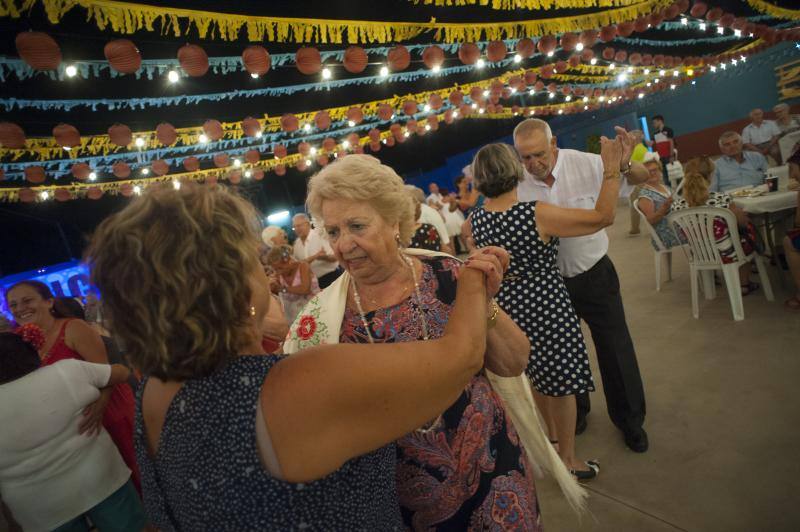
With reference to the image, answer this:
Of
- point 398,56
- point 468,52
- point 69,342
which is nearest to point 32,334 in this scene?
point 69,342

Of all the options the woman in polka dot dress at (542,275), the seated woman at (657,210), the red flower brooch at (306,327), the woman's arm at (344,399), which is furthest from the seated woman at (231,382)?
the seated woman at (657,210)

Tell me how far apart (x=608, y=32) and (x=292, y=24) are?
18.5 ft

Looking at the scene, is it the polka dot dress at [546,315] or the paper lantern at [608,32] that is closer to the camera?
the polka dot dress at [546,315]

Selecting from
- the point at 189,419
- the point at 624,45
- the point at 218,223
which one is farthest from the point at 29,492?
the point at 624,45

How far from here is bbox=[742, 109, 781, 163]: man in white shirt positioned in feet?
24.1

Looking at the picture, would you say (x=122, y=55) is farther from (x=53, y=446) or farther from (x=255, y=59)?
(x=53, y=446)

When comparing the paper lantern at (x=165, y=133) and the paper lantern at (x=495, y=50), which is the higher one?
the paper lantern at (x=495, y=50)

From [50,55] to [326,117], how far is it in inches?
203

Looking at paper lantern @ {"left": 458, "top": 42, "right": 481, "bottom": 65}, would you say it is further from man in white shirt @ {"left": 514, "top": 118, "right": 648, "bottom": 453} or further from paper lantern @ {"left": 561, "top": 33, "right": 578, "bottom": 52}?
man in white shirt @ {"left": 514, "top": 118, "right": 648, "bottom": 453}

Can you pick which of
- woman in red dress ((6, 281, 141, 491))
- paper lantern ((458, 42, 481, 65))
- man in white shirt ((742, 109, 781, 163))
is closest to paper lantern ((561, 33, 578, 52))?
paper lantern ((458, 42, 481, 65))

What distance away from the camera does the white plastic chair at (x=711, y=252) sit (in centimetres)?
389

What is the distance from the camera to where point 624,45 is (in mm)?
14375

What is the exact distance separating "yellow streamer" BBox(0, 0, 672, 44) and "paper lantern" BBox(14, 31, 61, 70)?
141 millimetres

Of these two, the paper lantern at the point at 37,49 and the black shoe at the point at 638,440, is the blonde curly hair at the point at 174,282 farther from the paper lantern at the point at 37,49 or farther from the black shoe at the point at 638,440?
the paper lantern at the point at 37,49
